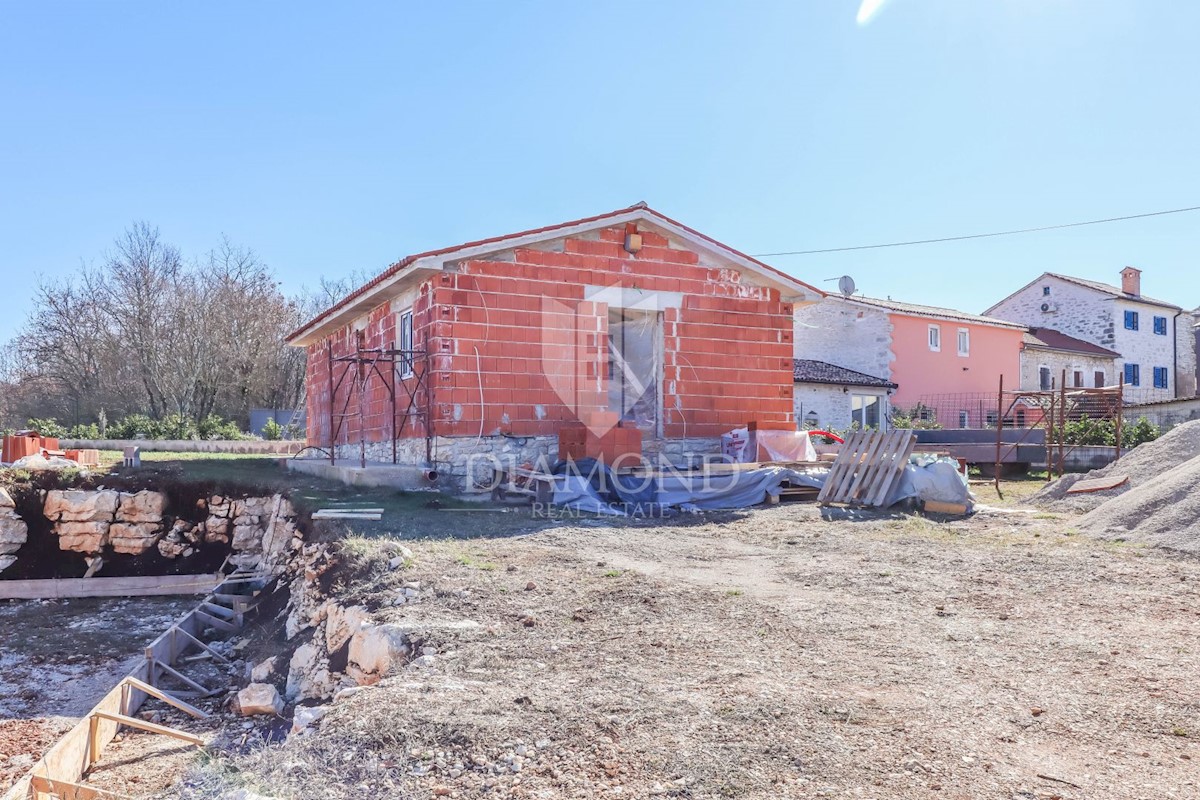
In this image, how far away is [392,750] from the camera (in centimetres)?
373

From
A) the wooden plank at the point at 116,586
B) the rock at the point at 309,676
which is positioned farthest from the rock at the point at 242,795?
the wooden plank at the point at 116,586

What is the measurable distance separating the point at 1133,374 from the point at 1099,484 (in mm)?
32213

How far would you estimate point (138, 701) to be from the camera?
22.2 ft

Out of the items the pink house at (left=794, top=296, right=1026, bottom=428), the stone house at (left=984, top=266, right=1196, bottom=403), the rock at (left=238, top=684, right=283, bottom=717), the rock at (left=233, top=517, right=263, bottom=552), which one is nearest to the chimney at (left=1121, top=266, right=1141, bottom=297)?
the stone house at (left=984, top=266, right=1196, bottom=403)

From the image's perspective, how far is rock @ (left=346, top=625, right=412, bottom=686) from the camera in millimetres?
5102

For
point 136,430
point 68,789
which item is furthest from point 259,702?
point 136,430

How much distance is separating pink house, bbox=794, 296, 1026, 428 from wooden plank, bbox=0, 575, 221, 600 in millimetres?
22671

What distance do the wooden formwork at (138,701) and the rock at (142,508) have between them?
8.40 feet

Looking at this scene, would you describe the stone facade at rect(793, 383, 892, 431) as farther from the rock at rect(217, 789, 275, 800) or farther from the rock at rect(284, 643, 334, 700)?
the rock at rect(217, 789, 275, 800)

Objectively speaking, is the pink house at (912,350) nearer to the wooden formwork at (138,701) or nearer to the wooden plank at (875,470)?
the wooden plank at (875,470)

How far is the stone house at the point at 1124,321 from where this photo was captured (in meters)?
37.7

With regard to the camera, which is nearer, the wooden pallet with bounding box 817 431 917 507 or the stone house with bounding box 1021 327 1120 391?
the wooden pallet with bounding box 817 431 917 507

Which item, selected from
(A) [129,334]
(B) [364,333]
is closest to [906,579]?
(B) [364,333]

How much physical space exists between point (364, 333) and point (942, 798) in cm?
1446
